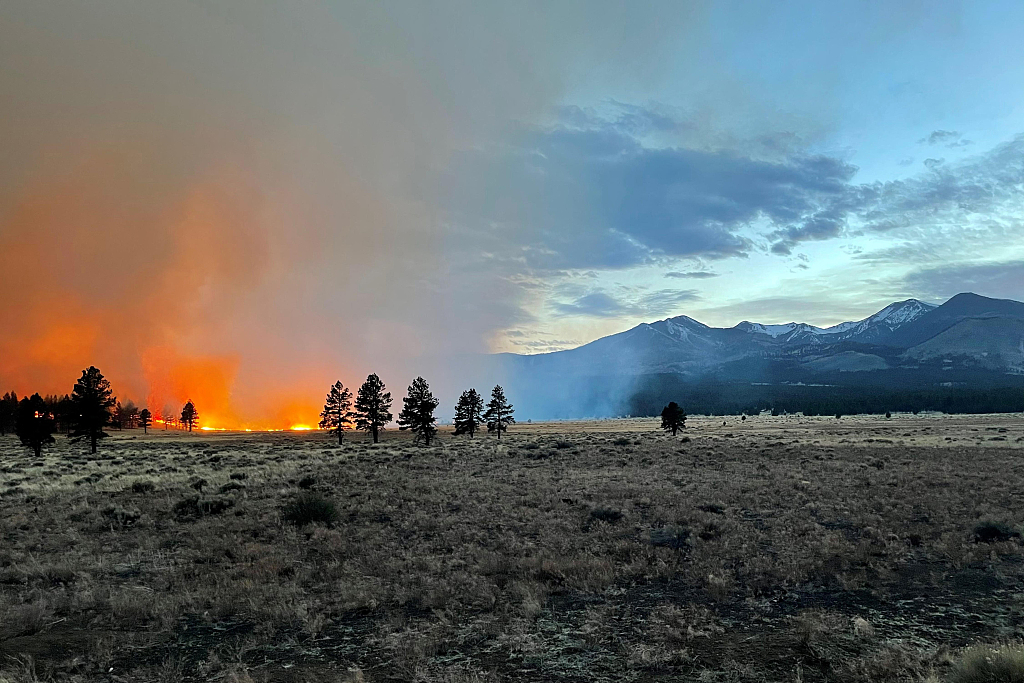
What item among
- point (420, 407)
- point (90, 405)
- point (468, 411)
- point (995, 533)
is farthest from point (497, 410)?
point (995, 533)

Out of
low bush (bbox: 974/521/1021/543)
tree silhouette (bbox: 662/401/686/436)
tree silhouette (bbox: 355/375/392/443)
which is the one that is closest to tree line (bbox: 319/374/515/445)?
tree silhouette (bbox: 355/375/392/443)

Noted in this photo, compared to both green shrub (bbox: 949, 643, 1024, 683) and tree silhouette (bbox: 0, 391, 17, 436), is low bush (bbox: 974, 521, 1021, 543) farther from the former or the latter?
tree silhouette (bbox: 0, 391, 17, 436)

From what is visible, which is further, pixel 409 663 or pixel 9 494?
pixel 9 494

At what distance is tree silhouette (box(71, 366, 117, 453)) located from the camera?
56219 millimetres

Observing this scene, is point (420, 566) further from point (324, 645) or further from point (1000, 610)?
point (1000, 610)

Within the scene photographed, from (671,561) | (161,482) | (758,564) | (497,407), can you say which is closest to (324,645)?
(671,561)

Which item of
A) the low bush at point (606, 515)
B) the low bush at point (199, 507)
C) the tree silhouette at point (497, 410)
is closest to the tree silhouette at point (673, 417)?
the tree silhouette at point (497, 410)

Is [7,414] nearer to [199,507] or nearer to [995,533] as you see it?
[199,507]

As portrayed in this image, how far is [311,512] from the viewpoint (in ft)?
59.9

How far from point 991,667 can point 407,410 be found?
67331 millimetres

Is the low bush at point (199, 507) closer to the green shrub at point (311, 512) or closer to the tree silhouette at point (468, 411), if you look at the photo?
the green shrub at point (311, 512)

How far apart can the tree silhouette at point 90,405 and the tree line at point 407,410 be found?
27.8 meters

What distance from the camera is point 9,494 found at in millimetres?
23578

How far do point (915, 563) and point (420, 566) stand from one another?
12.0 m
